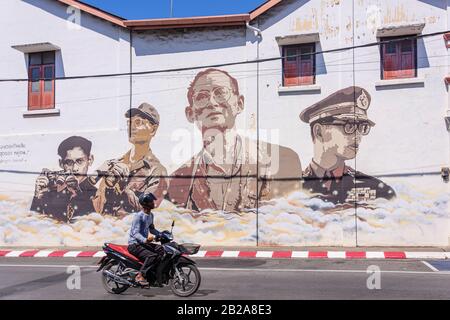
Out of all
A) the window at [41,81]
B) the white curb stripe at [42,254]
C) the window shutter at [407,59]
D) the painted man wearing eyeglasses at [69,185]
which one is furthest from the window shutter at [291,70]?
the white curb stripe at [42,254]

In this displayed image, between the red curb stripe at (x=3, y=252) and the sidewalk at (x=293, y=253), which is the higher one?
the sidewalk at (x=293, y=253)

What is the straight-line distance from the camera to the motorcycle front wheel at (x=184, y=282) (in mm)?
9156

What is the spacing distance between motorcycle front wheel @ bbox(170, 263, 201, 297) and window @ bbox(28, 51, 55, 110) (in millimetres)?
12310

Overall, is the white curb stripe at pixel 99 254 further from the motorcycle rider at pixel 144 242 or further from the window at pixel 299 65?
the window at pixel 299 65

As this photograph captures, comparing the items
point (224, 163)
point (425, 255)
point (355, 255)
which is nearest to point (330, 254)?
point (355, 255)

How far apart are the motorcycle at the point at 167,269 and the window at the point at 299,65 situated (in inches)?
384

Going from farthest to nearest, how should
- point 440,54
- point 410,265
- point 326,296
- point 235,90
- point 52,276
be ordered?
point 235,90, point 440,54, point 410,265, point 52,276, point 326,296

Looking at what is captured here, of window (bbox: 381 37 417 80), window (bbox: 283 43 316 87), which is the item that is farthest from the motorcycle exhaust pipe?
window (bbox: 381 37 417 80)

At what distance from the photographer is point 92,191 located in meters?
19.1

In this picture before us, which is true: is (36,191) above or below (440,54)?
below

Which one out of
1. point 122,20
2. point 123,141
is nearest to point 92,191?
point 123,141

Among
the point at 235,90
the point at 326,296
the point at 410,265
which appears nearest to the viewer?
the point at 326,296

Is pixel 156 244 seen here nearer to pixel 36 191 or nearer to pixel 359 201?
pixel 359 201
